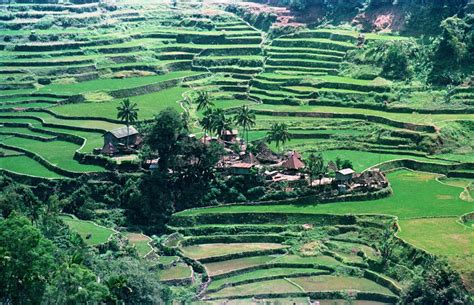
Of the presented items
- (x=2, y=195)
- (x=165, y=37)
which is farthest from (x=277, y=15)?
(x=2, y=195)

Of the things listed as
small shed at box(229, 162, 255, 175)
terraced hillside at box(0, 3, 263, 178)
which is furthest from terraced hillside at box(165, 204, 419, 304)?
terraced hillside at box(0, 3, 263, 178)

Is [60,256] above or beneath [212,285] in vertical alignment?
above

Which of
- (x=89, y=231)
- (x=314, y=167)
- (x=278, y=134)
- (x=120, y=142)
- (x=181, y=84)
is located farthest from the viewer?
(x=181, y=84)

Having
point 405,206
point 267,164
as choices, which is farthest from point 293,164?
point 405,206

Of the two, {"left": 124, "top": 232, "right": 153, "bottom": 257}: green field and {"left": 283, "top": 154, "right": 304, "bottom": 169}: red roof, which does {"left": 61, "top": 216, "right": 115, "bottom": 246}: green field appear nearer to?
{"left": 124, "top": 232, "right": 153, "bottom": 257}: green field

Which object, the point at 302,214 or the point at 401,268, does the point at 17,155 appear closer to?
the point at 302,214

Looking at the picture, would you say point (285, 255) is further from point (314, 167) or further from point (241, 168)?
point (241, 168)

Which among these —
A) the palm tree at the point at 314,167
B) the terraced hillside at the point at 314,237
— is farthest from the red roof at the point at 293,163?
the terraced hillside at the point at 314,237
